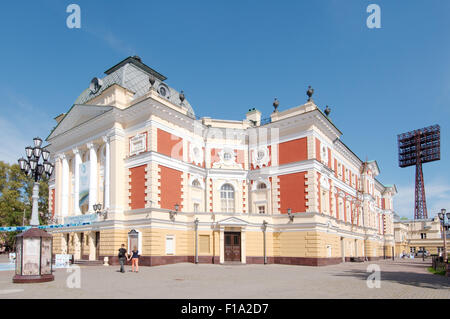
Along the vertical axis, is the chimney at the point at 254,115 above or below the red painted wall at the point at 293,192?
above

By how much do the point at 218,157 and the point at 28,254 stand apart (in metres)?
20.8

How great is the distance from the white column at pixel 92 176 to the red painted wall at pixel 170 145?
689cm

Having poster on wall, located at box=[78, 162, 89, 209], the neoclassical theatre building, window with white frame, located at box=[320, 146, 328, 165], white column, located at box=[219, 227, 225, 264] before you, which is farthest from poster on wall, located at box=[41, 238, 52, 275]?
window with white frame, located at box=[320, 146, 328, 165]

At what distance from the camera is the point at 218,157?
34125mm

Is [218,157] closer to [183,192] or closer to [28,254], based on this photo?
[183,192]

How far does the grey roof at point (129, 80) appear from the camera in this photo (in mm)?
31828

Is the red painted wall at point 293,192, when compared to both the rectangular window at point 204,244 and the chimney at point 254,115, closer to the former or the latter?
the rectangular window at point 204,244

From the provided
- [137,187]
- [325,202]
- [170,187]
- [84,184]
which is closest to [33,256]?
[137,187]

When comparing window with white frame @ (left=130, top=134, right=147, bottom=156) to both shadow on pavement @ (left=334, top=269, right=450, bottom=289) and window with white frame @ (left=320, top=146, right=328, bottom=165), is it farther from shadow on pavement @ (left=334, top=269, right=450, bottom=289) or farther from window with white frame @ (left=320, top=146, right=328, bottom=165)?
shadow on pavement @ (left=334, top=269, right=450, bottom=289)

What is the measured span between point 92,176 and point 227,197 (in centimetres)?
1214

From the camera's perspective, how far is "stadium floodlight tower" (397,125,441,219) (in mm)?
79438

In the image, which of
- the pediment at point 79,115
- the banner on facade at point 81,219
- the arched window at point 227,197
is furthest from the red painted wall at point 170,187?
the pediment at point 79,115

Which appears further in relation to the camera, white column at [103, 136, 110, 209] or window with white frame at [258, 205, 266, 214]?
window with white frame at [258, 205, 266, 214]

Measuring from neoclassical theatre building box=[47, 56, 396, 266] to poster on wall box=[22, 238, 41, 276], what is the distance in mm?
11352
